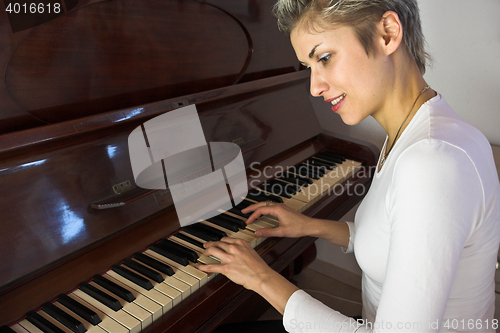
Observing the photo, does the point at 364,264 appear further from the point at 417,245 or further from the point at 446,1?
the point at 446,1

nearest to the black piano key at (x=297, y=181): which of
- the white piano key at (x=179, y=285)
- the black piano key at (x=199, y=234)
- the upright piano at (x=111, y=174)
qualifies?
the upright piano at (x=111, y=174)

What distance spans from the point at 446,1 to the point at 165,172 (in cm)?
167

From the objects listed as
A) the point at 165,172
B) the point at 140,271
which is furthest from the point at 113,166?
the point at 140,271

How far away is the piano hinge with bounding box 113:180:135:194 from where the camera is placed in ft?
4.07

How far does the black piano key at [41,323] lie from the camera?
870mm

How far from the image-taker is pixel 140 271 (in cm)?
108

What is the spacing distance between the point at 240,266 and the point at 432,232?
497 millimetres

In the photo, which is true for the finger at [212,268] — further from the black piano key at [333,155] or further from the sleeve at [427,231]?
the black piano key at [333,155]

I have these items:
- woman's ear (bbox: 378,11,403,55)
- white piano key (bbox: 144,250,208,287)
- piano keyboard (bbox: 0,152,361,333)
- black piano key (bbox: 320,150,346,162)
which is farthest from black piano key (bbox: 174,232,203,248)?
black piano key (bbox: 320,150,346,162)

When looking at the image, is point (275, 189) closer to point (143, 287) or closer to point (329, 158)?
point (329, 158)

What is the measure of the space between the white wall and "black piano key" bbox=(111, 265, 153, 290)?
169 cm

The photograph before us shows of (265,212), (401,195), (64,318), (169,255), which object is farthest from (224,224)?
(401,195)

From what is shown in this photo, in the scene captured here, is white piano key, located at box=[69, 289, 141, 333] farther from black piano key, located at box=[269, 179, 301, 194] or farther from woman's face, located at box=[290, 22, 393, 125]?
black piano key, located at box=[269, 179, 301, 194]

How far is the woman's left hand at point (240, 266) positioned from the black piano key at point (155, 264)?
3.5 inches
